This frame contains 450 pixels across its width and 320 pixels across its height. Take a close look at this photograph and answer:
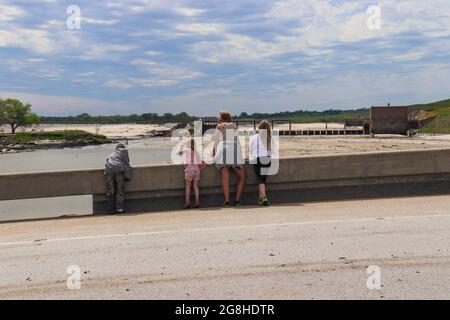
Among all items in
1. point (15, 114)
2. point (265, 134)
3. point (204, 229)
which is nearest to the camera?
point (204, 229)

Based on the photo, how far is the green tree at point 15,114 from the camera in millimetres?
136375

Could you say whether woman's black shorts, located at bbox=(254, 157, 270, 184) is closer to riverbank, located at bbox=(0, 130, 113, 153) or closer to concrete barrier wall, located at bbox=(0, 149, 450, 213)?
concrete barrier wall, located at bbox=(0, 149, 450, 213)

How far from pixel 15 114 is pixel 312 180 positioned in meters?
138

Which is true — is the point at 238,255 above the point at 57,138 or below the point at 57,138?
above

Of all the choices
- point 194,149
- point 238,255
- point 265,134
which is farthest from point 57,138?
point 238,255

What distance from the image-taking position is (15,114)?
138000mm

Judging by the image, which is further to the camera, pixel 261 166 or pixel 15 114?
pixel 15 114

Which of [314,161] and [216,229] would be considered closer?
[216,229]

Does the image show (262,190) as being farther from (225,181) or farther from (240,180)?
(225,181)

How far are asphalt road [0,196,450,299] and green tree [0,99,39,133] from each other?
13614 centimetres

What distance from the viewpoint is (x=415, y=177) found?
11750mm
